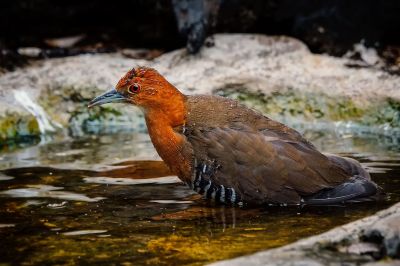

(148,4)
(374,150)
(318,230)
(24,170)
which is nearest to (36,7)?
(148,4)

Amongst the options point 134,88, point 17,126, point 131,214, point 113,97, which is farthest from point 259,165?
point 17,126

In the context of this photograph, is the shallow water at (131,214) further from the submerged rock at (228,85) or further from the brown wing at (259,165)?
the submerged rock at (228,85)

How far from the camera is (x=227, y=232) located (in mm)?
4594

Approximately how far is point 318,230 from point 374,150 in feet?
8.70

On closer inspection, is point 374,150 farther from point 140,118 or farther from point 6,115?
point 6,115

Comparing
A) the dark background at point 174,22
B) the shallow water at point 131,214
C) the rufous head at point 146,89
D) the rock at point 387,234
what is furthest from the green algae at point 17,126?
the rock at point 387,234

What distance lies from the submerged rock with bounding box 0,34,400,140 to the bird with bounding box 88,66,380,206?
292cm

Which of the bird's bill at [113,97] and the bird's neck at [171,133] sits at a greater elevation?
the bird's bill at [113,97]

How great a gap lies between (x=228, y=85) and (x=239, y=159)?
3477 mm

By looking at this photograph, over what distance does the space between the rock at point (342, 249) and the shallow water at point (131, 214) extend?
399 mm

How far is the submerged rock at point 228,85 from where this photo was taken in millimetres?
8391

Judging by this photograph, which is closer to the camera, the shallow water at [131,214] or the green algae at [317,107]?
the shallow water at [131,214]

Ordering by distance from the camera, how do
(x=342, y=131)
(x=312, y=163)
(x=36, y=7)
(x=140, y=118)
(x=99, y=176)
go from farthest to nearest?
(x=36, y=7)
(x=140, y=118)
(x=342, y=131)
(x=99, y=176)
(x=312, y=163)

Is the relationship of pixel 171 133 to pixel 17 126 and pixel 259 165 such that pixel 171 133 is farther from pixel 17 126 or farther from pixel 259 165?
pixel 17 126
